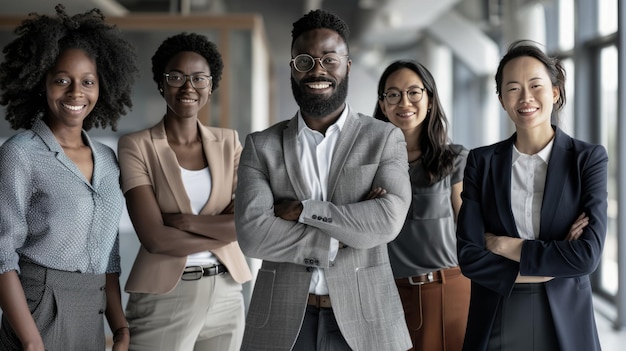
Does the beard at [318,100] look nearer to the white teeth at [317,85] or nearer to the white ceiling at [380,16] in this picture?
the white teeth at [317,85]

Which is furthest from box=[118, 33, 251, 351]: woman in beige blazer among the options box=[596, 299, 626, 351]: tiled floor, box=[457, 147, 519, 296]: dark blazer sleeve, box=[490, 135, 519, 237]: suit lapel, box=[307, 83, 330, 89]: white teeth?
box=[596, 299, 626, 351]: tiled floor

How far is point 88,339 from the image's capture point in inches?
102

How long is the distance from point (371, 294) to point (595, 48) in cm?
614

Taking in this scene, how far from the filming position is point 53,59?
8.59 ft

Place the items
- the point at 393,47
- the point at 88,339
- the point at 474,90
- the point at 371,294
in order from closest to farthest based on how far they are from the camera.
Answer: the point at 371,294
the point at 88,339
the point at 474,90
the point at 393,47

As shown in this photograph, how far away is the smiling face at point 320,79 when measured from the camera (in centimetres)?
246

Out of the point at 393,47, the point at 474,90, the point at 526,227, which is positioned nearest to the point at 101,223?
the point at 526,227

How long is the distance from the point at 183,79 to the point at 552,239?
1677 millimetres

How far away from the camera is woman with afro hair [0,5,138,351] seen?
2411 millimetres

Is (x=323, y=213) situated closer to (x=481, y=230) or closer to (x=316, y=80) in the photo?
(x=316, y=80)

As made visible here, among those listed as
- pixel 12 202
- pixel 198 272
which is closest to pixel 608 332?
pixel 198 272

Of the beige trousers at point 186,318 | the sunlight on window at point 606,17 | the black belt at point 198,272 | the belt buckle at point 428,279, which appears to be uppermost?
the sunlight on window at point 606,17

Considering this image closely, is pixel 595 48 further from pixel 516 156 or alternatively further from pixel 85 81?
pixel 85 81

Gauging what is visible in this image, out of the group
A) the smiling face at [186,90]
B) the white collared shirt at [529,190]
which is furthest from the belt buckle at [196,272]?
the white collared shirt at [529,190]
